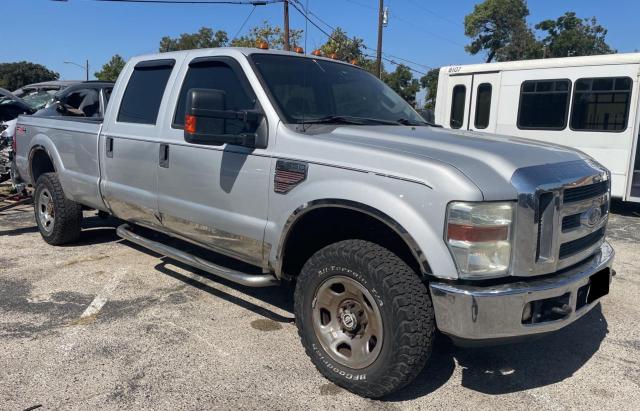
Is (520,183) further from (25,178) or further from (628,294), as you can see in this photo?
(25,178)

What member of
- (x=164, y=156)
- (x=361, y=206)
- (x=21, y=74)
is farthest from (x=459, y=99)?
(x=21, y=74)

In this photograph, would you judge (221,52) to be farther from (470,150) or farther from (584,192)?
(584,192)

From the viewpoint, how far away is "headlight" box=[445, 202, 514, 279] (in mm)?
2590

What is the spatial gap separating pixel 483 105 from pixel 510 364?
347 inches

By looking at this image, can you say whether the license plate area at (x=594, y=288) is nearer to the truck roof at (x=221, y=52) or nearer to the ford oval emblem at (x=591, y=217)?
the ford oval emblem at (x=591, y=217)

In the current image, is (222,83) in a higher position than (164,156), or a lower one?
higher

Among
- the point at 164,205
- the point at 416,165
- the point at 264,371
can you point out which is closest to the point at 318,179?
the point at 416,165

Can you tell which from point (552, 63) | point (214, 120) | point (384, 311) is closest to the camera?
point (384, 311)

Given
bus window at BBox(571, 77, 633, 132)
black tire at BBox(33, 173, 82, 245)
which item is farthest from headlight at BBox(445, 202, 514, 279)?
bus window at BBox(571, 77, 633, 132)

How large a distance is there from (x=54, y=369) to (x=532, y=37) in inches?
2070

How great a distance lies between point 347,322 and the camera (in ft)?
10.2

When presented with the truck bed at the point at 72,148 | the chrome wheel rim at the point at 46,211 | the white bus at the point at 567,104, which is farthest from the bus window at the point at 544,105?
the chrome wheel rim at the point at 46,211

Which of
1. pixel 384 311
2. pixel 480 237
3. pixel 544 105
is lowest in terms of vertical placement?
pixel 384 311

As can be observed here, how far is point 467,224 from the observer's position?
2.59 m
